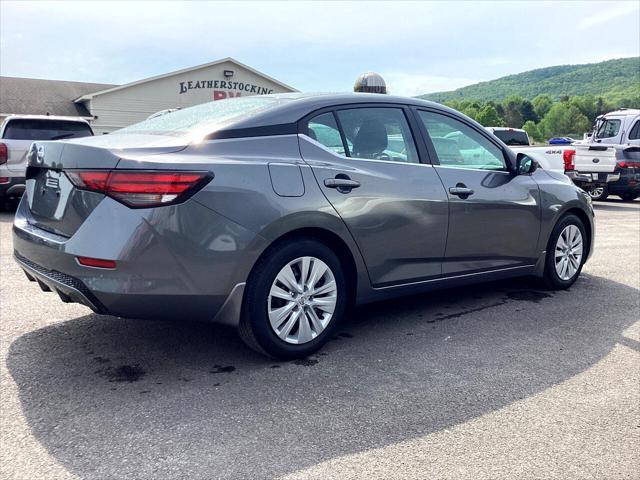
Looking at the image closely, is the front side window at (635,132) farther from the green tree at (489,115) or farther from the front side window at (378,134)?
the green tree at (489,115)

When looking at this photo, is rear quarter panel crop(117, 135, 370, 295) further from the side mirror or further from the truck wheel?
the truck wheel

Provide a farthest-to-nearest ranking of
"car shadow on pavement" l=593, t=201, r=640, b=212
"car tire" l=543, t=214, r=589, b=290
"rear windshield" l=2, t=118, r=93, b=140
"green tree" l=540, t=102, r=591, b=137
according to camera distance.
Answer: "green tree" l=540, t=102, r=591, b=137, "car shadow on pavement" l=593, t=201, r=640, b=212, "rear windshield" l=2, t=118, r=93, b=140, "car tire" l=543, t=214, r=589, b=290

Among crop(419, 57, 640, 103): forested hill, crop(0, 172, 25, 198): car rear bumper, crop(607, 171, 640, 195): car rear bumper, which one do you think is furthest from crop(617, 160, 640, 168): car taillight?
crop(419, 57, 640, 103): forested hill

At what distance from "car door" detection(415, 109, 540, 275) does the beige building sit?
27960 mm

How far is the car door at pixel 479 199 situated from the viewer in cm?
453

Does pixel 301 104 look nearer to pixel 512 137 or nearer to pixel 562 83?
pixel 512 137

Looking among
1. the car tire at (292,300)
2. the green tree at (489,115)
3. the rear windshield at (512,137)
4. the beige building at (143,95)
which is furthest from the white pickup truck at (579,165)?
the green tree at (489,115)

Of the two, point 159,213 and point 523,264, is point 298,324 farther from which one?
point 523,264

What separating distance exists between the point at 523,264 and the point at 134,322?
10.2ft

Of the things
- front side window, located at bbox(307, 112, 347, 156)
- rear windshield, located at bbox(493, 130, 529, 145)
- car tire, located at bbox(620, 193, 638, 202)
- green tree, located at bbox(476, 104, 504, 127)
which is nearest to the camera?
front side window, located at bbox(307, 112, 347, 156)

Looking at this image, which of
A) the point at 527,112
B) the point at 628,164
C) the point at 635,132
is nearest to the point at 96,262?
the point at 628,164

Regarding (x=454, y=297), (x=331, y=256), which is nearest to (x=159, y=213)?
(x=331, y=256)

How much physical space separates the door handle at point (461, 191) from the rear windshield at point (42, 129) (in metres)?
7.88

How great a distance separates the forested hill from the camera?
112250 millimetres
